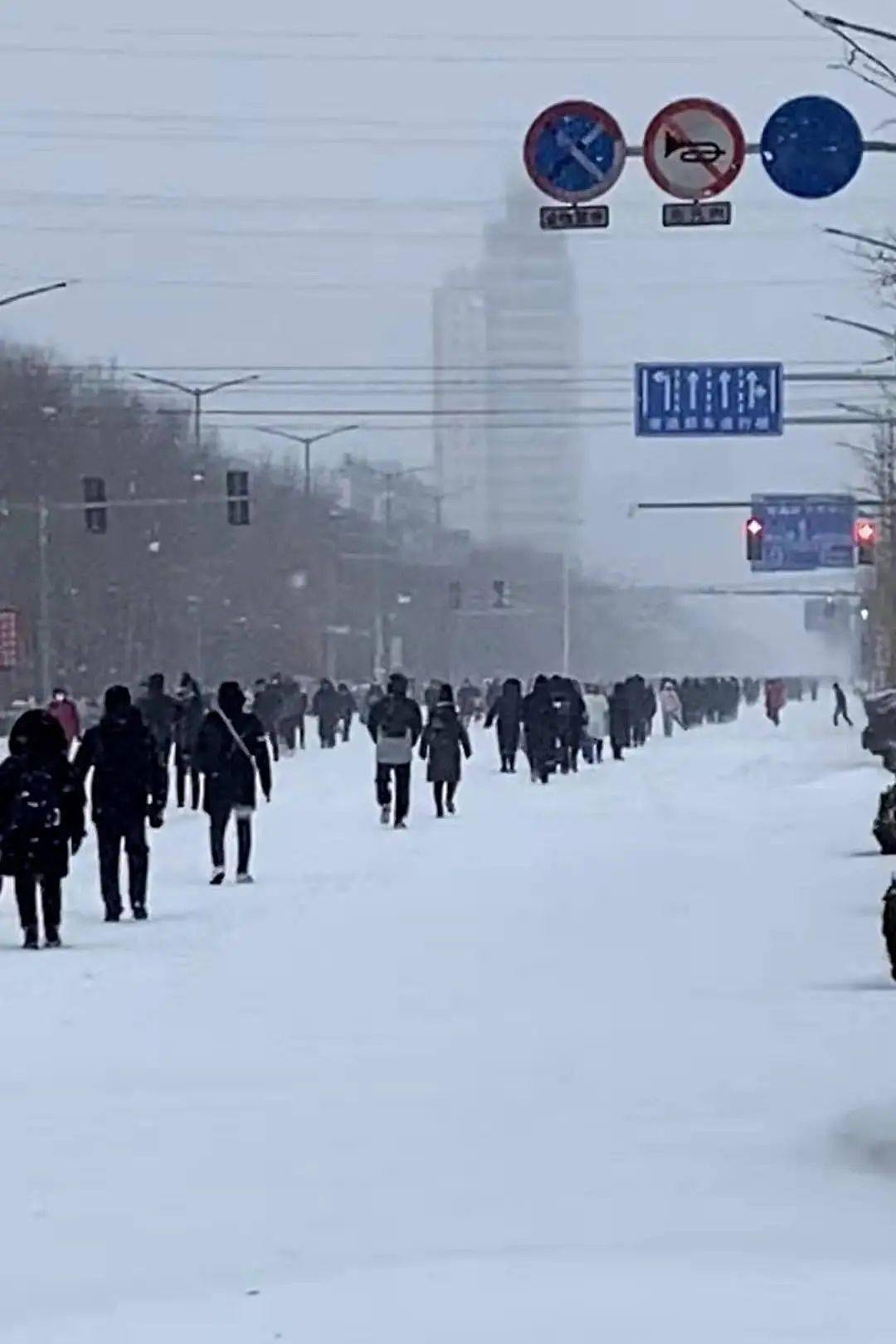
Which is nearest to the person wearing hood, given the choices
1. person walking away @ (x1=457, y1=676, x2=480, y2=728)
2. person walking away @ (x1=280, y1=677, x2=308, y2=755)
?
→ person walking away @ (x1=280, y1=677, x2=308, y2=755)

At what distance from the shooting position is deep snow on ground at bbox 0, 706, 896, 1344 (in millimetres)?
Result: 9273

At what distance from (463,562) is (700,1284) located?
152 meters

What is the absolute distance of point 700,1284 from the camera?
934 cm

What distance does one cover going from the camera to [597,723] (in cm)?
5678

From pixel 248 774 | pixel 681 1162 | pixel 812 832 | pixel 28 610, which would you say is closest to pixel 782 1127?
pixel 681 1162

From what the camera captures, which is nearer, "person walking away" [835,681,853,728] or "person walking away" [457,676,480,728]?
"person walking away" [457,676,480,728]

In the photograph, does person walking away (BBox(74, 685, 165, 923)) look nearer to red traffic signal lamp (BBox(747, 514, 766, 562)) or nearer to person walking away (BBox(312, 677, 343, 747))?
person walking away (BBox(312, 677, 343, 747))

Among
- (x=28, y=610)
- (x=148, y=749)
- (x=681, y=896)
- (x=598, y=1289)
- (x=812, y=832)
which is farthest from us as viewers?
(x=28, y=610)

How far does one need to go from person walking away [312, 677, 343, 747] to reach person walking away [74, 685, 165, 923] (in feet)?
131

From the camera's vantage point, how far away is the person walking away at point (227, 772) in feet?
86.9

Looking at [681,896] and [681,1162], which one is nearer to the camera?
[681,1162]

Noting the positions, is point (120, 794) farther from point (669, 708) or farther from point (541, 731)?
point (669, 708)

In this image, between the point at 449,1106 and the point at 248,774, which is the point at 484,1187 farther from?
the point at 248,774

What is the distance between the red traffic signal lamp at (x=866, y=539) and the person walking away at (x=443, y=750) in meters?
25.6
